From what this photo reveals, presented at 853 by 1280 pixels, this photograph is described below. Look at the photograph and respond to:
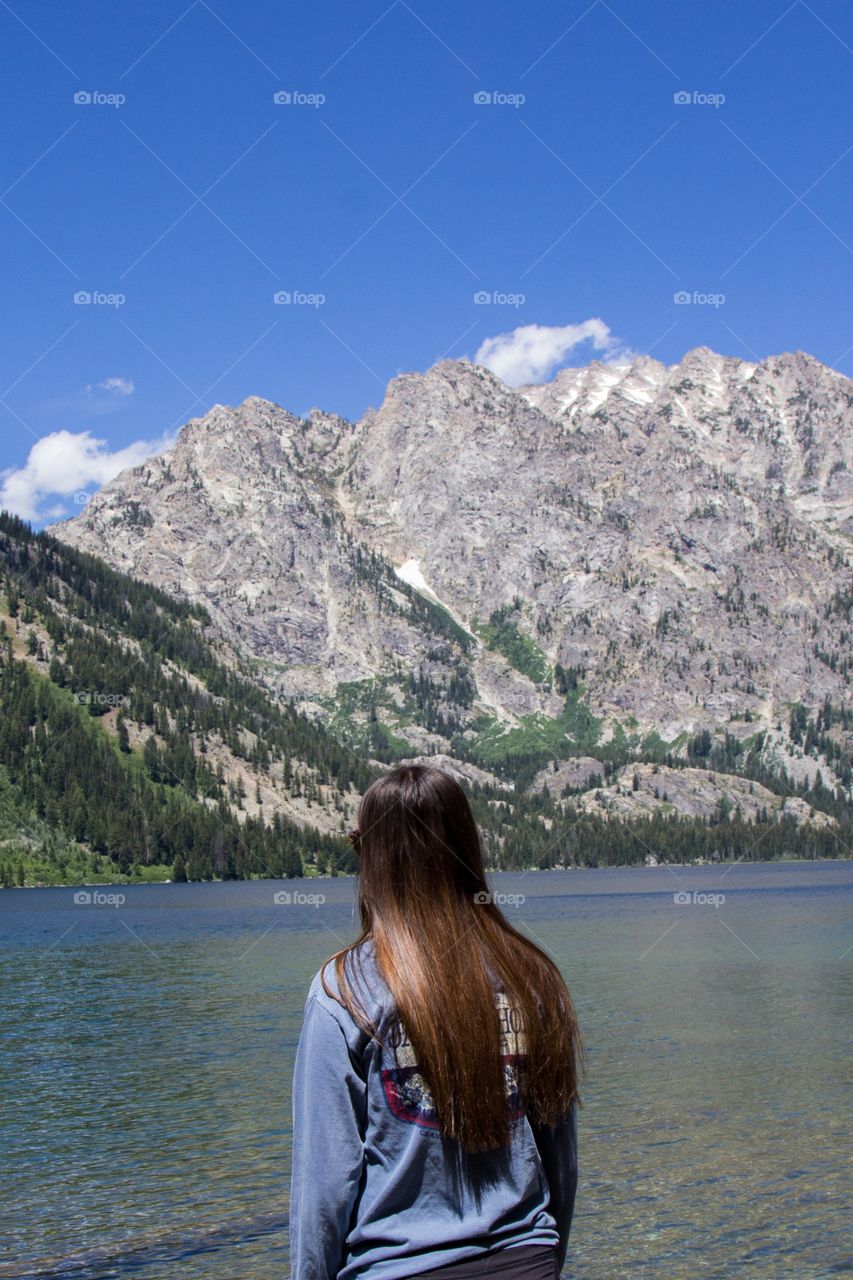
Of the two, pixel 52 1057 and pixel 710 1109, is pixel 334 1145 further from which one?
pixel 52 1057

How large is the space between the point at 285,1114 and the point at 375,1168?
34.8 metres

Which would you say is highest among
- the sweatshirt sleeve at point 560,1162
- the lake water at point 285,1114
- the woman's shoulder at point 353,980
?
the woman's shoulder at point 353,980

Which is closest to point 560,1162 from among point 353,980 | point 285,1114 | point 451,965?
point 451,965

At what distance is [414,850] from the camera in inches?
266

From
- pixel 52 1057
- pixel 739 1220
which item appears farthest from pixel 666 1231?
pixel 52 1057

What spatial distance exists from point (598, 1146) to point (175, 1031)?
26.7 metres

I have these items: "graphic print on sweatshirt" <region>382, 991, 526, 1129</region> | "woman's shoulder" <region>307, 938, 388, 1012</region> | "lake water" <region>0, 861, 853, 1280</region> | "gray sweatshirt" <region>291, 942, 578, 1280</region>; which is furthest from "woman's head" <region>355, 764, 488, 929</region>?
"lake water" <region>0, 861, 853, 1280</region>

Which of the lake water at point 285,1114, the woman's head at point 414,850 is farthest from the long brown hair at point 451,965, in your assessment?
the lake water at point 285,1114

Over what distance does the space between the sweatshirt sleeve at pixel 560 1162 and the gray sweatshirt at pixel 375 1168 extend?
295 mm

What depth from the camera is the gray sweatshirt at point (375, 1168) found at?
6234mm

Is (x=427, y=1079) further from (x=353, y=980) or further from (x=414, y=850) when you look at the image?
(x=414, y=850)

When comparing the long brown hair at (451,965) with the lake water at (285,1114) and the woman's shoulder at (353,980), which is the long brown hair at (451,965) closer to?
the woman's shoulder at (353,980)

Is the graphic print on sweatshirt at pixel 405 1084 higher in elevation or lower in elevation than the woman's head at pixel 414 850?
lower

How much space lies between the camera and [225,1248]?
2566 cm
